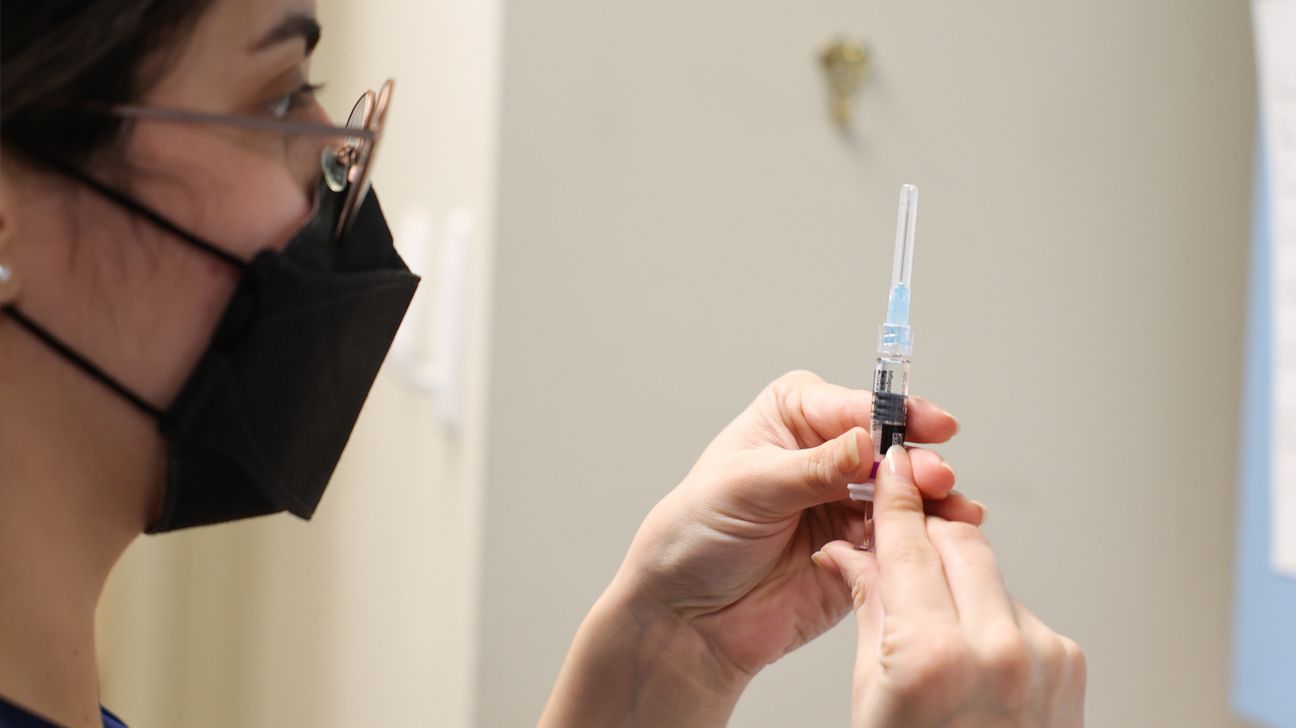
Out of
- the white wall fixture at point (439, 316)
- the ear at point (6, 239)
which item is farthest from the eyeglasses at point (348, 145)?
the white wall fixture at point (439, 316)

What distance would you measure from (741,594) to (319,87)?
447 mm

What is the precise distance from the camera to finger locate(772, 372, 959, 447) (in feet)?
2.53

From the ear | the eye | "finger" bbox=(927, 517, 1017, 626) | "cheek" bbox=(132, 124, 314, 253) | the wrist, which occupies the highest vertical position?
the eye

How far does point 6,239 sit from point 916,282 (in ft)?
3.15

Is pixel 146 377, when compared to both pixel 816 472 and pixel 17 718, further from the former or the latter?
pixel 816 472

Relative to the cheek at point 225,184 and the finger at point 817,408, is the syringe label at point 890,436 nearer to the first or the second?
the finger at point 817,408

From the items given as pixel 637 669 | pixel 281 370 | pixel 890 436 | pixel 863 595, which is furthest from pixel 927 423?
pixel 281 370

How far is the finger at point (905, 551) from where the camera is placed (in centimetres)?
62

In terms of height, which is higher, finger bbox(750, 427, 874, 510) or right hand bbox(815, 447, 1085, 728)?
finger bbox(750, 427, 874, 510)

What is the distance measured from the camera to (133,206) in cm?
67

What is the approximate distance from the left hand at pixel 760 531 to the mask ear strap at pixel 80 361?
34 cm

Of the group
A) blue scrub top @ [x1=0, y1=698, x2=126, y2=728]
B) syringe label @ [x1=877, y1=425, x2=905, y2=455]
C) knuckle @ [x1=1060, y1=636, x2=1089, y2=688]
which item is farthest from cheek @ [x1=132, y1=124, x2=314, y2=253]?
knuckle @ [x1=1060, y1=636, x2=1089, y2=688]

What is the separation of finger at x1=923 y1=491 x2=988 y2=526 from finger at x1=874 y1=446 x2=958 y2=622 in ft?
0.11

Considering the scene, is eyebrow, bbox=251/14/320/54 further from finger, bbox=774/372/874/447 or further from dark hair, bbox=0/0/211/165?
finger, bbox=774/372/874/447
